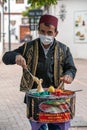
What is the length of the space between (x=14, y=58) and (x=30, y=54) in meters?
0.26

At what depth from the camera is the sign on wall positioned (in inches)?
1053

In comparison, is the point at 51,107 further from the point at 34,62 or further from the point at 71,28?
the point at 71,28

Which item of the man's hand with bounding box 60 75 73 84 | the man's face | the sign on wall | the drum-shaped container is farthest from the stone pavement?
the sign on wall

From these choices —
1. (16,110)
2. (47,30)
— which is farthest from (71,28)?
(47,30)

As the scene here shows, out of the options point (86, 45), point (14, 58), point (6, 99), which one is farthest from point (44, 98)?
point (86, 45)

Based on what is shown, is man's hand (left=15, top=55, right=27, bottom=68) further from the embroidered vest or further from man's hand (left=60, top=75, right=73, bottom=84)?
man's hand (left=60, top=75, right=73, bottom=84)

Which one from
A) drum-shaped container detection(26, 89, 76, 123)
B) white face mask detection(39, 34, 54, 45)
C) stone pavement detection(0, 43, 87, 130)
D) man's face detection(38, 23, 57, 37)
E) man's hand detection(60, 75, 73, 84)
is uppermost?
man's face detection(38, 23, 57, 37)

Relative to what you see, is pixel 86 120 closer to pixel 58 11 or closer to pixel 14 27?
pixel 58 11

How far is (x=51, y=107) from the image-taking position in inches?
175

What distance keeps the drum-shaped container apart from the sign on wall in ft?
73.5

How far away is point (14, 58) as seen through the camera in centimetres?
493

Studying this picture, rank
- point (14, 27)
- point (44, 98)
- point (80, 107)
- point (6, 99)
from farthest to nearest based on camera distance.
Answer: point (14, 27) < point (6, 99) < point (80, 107) < point (44, 98)

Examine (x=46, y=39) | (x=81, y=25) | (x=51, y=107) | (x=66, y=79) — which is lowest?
(x=81, y=25)

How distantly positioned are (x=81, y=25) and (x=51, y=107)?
2252 cm
